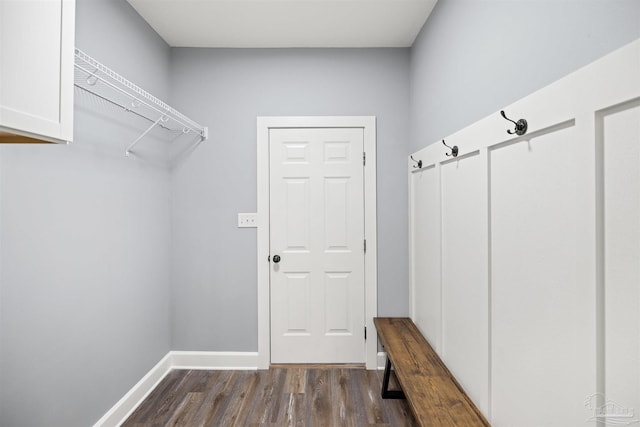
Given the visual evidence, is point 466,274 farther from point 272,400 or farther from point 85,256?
point 85,256

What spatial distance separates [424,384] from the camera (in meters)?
1.69

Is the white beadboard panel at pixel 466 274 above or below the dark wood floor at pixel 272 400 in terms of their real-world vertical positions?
above

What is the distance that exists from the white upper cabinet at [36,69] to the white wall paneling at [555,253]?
144 cm

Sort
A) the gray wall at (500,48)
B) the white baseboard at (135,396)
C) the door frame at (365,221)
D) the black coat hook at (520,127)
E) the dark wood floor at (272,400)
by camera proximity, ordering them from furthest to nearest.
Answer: the door frame at (365,221), the dark wood floor at (272,400), the white baseboard at (135,396), the black coat hook at (520,127), the gray wall at (500,48)

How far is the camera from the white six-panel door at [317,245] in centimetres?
271

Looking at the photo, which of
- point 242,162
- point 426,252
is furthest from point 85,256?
point 426,252

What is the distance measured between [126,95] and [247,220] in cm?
119

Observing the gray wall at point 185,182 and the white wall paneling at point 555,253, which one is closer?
the white wall paneling at point 555,253

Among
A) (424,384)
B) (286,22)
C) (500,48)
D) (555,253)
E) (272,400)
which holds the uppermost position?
(286,22)

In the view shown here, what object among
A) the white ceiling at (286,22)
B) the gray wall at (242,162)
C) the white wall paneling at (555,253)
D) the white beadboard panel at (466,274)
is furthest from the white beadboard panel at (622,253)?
the gray wall at (242,162)

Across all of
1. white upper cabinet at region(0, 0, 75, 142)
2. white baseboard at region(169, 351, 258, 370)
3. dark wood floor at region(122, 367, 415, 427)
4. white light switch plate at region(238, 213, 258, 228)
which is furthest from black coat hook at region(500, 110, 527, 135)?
white baseboard at region(169, 351, 258, 370)

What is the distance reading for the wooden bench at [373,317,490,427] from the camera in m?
1.43

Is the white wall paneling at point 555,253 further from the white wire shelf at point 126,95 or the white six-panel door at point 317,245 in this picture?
the white wire shelf at point 126,95

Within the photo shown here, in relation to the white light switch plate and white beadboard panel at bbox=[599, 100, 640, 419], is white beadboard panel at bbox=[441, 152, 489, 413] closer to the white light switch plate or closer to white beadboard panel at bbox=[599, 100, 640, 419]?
white beadboard panel at bbox=[599, 100, 640, 419]
